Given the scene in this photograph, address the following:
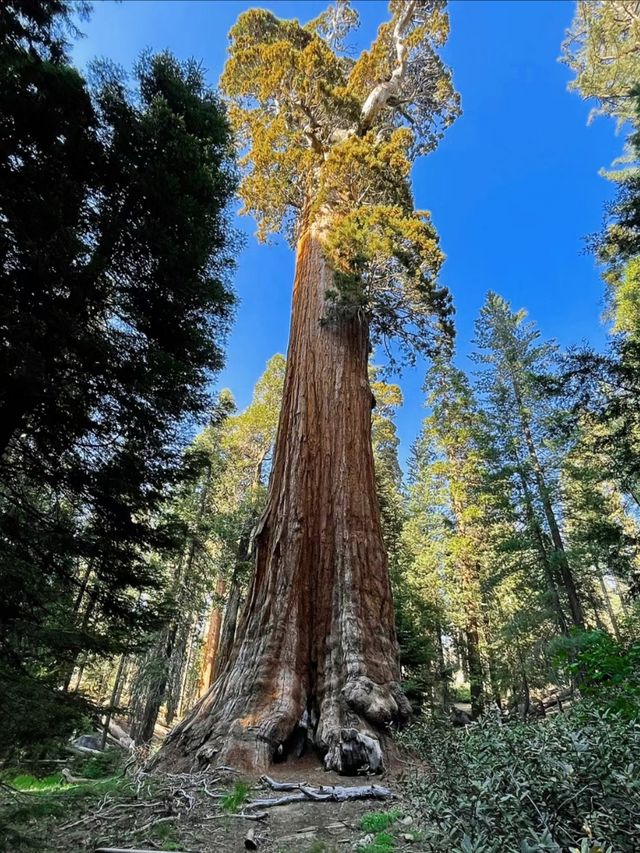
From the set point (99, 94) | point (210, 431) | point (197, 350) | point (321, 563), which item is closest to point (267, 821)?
point (321, 563)

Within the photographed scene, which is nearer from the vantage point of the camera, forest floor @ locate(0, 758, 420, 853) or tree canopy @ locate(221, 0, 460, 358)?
forest floor @ locate(0, 758, 420, 853)

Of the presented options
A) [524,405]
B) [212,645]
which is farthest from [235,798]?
[524,405]

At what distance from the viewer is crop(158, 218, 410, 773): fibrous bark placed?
3730mm

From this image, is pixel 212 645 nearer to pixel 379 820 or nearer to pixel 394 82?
pixel 379 820

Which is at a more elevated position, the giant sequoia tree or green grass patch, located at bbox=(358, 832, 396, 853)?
the giant sequoia tree

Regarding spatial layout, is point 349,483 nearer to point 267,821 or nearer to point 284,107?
point 267,821

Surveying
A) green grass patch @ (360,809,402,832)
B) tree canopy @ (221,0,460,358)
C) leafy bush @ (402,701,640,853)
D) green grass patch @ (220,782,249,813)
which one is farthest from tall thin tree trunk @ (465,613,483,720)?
leafy bush @ (402,701,640,853)

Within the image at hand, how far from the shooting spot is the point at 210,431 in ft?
52.6

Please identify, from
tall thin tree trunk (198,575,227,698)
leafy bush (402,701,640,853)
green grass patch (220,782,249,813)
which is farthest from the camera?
tall thin tree trunk (198,575,227,698)

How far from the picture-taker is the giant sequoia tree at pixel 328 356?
3936mm

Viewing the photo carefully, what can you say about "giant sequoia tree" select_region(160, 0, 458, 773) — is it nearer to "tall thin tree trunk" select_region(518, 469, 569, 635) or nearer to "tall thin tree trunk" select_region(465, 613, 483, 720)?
"tall thin tree trunk" select_region(518, 469, 569, 635)

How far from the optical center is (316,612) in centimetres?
462

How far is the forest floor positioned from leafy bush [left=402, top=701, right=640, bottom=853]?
0.83 m

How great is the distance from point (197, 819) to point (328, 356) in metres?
5.11
